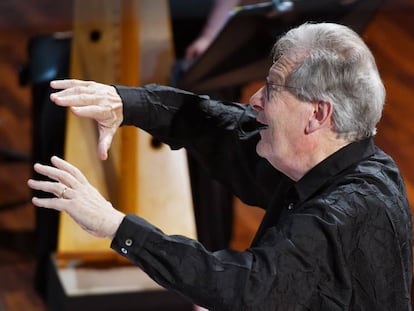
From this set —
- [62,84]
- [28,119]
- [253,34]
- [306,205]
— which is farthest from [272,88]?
[28,119]

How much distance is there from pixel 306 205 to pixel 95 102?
0.30 metres

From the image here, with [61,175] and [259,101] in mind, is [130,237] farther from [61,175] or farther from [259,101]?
[259,101]

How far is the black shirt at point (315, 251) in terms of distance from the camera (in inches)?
45.1

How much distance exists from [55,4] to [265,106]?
8.04 ft

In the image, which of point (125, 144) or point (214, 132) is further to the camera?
point (125, 144)

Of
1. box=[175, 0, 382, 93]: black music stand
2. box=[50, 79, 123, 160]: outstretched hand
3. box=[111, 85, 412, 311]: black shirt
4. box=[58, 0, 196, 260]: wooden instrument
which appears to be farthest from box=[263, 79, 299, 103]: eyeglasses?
box=[58, 0, 196, 260]: wooden instrument

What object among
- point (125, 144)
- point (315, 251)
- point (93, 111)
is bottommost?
point (125, 144)

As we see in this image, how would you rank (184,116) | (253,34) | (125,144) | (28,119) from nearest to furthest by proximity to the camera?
(184,116) < (253,34) < (125,144) < (28,119)

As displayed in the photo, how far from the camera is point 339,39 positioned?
1209 millimetres

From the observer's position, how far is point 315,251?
116cm

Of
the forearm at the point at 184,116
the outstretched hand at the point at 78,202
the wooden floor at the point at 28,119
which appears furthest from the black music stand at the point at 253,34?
the outstretched hand at the point at 78,202

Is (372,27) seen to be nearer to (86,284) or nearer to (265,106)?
(86,284)

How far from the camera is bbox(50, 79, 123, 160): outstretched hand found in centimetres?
122

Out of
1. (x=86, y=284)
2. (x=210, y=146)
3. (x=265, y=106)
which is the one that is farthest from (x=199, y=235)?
(x=265, y=106)
